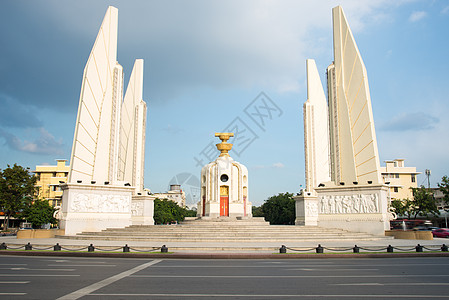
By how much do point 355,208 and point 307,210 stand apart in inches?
420

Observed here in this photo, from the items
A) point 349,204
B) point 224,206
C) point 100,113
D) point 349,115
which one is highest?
point 100,113

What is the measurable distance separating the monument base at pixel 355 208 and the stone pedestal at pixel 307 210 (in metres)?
8.77

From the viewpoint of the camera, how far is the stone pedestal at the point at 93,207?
2353 centimetres

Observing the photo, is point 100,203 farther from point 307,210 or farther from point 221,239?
point 307,210

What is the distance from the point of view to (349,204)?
24.8 m

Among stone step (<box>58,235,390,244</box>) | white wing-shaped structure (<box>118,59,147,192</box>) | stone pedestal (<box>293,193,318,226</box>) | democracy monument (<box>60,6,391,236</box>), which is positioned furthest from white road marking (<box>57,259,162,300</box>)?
stone pedestal (<box>293,193,318,226</box>)

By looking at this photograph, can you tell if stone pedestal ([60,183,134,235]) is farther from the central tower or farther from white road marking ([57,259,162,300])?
white road marking ([57,259,162,300])

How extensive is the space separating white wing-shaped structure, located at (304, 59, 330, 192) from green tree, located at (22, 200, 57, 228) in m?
34.3

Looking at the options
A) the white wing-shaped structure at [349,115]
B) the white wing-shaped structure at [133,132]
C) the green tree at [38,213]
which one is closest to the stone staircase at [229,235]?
the white wing-shaped structure at [349,115]

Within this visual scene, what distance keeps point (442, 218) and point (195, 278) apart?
5398 centimetres

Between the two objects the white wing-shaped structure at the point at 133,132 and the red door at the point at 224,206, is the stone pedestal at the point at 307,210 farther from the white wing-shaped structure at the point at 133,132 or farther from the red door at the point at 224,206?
the white wing-shaped structure at the point at 133,132

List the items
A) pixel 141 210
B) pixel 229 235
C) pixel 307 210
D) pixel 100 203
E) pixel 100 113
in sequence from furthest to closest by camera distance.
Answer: pixel 307 210, pixel 141 210, pixel 100 113, pixel 100 203, pixel 229 235

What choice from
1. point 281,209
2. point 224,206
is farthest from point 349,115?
point 281,209

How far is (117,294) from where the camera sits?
650 cm
